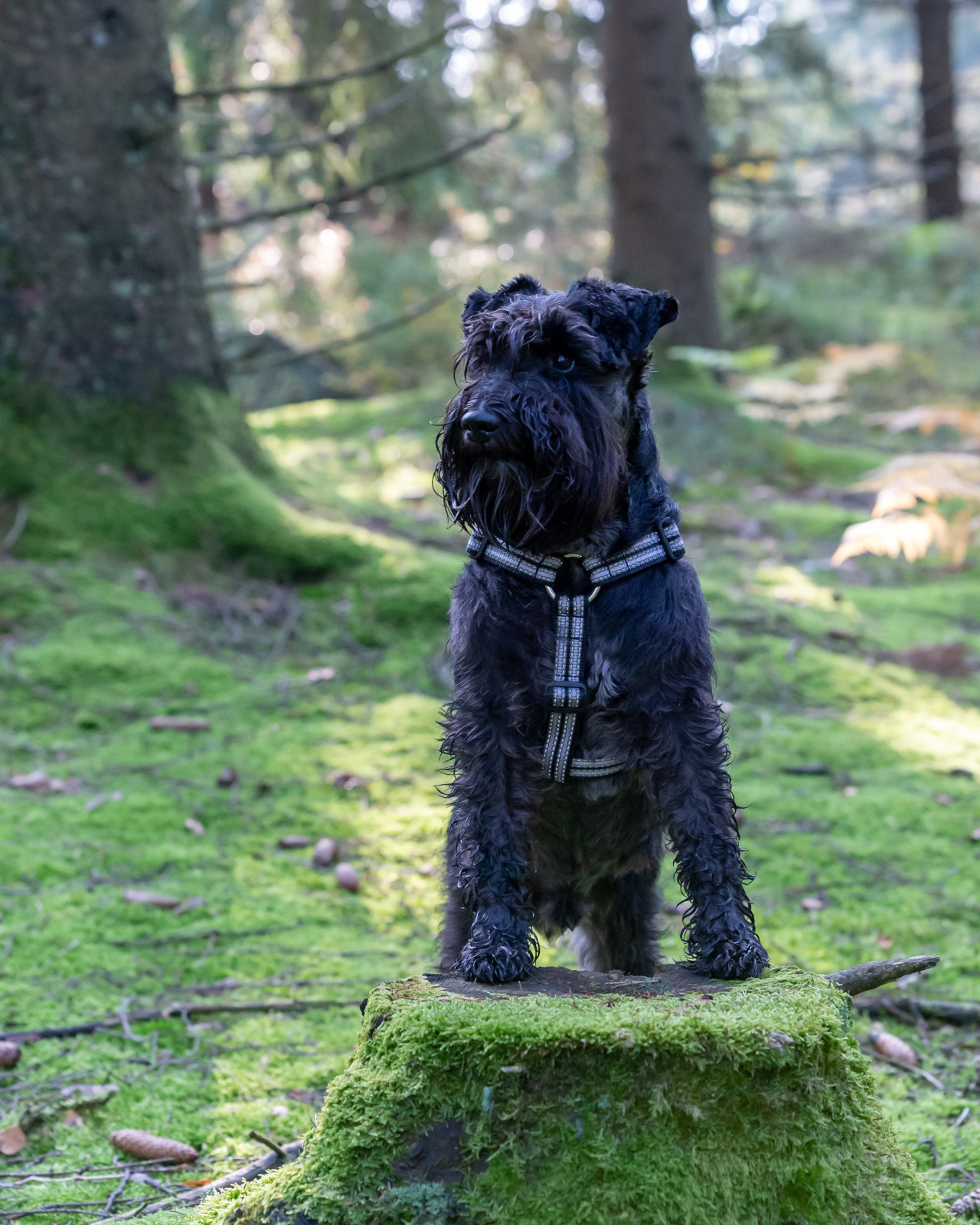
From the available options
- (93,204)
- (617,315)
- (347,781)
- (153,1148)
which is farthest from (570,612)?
(93,204)

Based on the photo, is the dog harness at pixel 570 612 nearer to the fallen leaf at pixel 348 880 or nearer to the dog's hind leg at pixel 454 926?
the dog's hind leg at pixel 454 926

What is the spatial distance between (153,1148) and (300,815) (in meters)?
2.29

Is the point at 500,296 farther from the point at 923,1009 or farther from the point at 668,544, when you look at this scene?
the point at 923,1009

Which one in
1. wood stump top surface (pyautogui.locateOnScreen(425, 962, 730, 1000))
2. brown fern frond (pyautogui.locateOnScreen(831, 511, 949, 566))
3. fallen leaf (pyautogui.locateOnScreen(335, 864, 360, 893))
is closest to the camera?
wood stump top surface (pyautogui.locateOnScreen(425, 962, 730, 1000))

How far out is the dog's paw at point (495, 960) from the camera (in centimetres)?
289

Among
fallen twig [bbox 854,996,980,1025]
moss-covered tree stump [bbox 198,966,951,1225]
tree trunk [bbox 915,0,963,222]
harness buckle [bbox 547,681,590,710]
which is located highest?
tree trunk [bbox 915,0,963,222]

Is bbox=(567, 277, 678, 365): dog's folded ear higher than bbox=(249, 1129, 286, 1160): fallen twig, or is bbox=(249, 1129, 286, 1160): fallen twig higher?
bbox=(567, 277, 678, 365): dog's folded ear

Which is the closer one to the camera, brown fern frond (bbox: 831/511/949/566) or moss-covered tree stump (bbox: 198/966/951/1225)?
moss-covered tree stump (bbox: 198/966/951/1225)

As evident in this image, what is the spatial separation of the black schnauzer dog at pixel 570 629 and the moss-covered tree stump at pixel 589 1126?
0.43 metres

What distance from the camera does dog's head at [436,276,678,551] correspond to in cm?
292

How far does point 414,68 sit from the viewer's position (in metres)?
15.0

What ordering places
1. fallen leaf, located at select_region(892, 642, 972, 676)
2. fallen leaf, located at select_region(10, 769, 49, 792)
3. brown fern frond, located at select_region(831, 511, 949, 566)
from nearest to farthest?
fallen leaf, located at select_region(10, 769, 49, 792) → brown fern frond, located at select_region(831, 511, 949, 566) → fallen leaf, located at select_region(892, 642, 972, 676)

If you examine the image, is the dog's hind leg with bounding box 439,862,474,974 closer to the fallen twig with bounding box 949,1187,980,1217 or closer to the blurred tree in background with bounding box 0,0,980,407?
the fallen twig with bounding box 949,1187,980,1217

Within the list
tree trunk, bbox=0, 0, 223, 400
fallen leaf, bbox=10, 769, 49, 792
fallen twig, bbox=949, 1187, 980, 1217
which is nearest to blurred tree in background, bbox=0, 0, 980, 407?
tree trunk, bbox=0, 0, 223, 400
